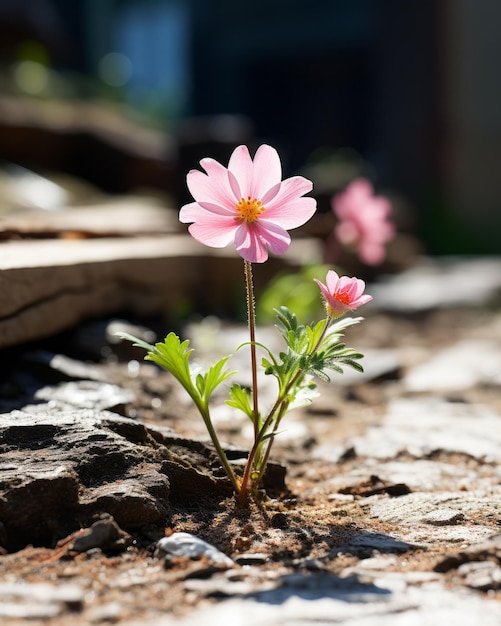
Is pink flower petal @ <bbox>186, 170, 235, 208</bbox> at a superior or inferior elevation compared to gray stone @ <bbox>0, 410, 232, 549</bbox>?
superior

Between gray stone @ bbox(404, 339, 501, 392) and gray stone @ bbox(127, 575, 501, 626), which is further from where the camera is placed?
gray stone @ bbox(404, 339, 501, 392)

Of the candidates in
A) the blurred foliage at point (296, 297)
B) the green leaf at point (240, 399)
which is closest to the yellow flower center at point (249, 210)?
the green leaf at point (240, 399)

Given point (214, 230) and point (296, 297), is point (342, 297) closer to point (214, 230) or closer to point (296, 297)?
point (214, 230)

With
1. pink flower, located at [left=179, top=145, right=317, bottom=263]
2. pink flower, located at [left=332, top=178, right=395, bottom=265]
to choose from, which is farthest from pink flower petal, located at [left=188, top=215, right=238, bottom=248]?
pink flower, located at [left=332, top=178, right=395, bottom=265]

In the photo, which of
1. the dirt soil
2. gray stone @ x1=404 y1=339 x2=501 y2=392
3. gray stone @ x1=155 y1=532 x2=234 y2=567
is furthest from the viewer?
gray stone @ x1=404 y1=339 x2=501 y2=392

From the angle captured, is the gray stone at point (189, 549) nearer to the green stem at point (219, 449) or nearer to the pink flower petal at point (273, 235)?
the green stem at point (219, 449)

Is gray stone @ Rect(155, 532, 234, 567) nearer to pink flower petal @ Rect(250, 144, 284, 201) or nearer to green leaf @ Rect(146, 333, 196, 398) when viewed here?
green leaf @ Rect(146, 333, 196, 398)
